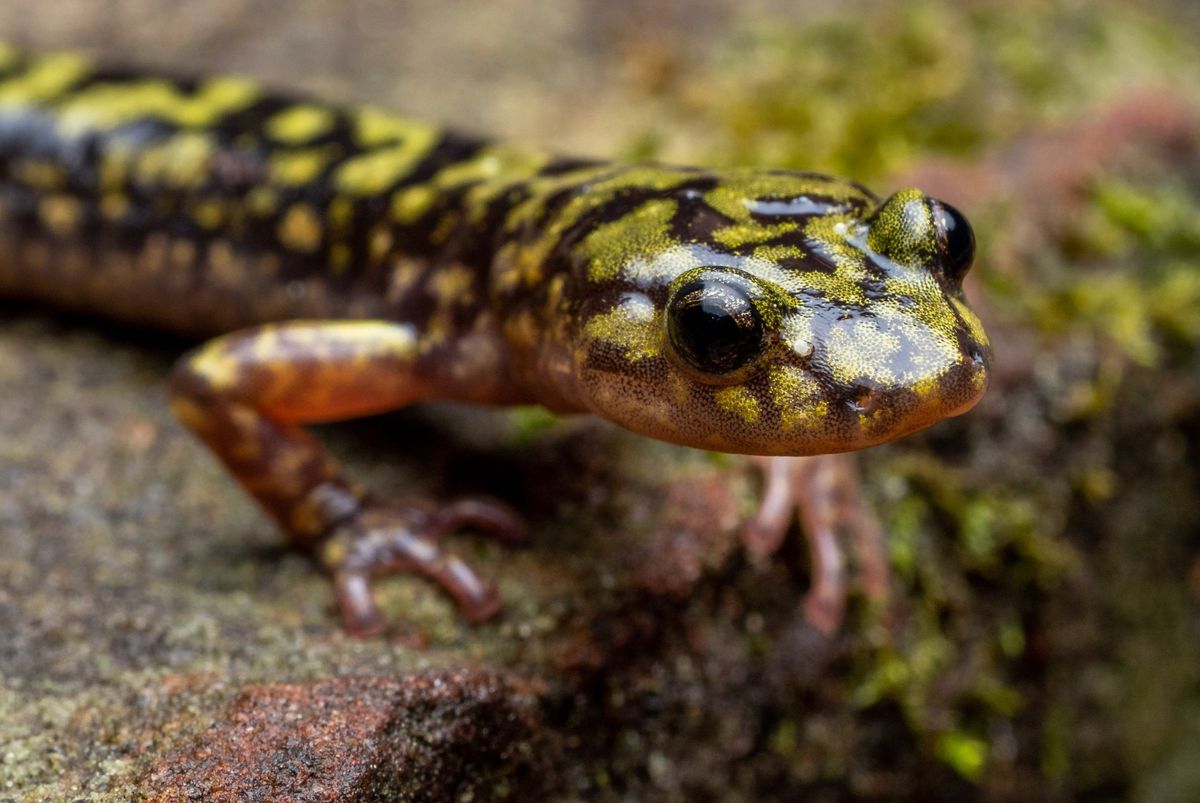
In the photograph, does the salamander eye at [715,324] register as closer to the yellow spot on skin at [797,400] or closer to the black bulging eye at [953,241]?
the yellow spot on skin at [797,400]

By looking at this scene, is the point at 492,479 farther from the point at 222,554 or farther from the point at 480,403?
the point at 222,554

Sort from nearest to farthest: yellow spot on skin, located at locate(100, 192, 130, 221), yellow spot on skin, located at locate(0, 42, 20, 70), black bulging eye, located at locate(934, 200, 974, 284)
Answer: black bulging eye, located at locate(934, 200, 974, 284)
yellow spot on skin, located at locate(100, 192, 130, 221)
yellow spot on skin, located at locate(0, 42, 20, 70)

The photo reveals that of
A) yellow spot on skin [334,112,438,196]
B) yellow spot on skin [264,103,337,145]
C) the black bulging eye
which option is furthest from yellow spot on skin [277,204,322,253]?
the black bulging eye

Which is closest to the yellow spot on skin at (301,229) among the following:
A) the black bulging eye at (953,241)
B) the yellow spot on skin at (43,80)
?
the yellow spot on skin at (43,80)

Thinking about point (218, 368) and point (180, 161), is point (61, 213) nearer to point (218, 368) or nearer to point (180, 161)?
point (180, 161)

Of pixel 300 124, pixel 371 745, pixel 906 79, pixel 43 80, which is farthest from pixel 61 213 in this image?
pixel 906 79

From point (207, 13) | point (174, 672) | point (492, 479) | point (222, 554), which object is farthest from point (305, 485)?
point (207, 13)

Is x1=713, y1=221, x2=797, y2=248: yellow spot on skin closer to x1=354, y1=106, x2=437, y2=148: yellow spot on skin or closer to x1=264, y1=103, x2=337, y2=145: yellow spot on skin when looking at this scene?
x1=354, y1=106, x2=437, y2=148: yellow spot on skin
